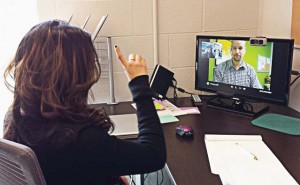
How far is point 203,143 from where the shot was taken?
146 centimetres

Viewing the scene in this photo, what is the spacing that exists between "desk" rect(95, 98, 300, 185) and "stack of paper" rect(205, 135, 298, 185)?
0.03 meters

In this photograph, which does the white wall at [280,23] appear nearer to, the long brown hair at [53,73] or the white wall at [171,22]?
the white wall at [171,22]

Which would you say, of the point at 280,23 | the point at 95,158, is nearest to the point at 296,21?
the point at 280,23

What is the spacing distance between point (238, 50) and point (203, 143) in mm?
648

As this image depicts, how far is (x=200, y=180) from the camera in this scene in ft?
3.73

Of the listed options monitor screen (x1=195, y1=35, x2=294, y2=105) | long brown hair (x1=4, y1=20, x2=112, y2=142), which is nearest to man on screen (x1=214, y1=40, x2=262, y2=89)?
monitor screen (x1=195, y1=35, x2=294, y2=105)

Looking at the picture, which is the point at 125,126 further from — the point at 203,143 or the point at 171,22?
the point at 171,22

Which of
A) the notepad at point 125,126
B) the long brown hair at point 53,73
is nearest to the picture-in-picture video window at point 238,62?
the notepad at point 125,126

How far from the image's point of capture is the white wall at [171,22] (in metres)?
2.08

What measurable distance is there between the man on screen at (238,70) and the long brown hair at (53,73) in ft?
3.53

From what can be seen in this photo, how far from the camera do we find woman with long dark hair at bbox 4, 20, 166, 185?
0.92 meters

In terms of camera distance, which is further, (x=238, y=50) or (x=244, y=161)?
(x=238, y=50)

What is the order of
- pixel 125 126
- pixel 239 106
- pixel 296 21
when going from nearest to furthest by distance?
pixel 125 126, pixel 296 21, pixel 239 106

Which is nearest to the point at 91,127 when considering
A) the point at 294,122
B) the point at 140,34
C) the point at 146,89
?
the point at 146,89
